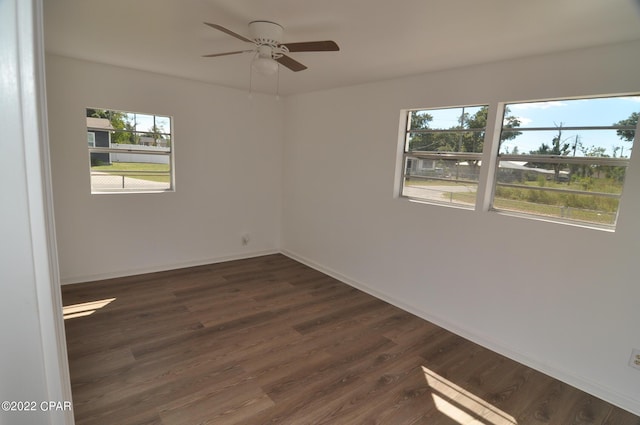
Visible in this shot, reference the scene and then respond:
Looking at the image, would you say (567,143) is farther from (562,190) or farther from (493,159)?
(493,159)

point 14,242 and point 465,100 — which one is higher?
point 465,100

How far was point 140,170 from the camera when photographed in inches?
161

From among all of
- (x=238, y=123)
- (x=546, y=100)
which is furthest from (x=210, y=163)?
(x=546, y=100)

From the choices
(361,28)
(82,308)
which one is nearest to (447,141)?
(361,28)

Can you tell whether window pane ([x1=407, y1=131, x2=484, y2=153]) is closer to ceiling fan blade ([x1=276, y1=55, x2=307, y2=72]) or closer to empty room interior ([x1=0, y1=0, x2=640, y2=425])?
empty room interior ([x1=0, y1=0, x2=640, y2=425])

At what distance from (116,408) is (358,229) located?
9.49 ft

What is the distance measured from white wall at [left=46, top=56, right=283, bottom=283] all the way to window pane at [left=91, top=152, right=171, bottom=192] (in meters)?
0.14

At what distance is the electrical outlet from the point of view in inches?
85.4

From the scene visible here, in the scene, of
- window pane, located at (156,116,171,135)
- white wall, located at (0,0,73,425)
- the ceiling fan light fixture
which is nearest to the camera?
white wall, located at (0,0,73,425)

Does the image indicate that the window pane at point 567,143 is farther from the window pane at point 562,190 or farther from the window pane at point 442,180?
the window pane at point 442,180

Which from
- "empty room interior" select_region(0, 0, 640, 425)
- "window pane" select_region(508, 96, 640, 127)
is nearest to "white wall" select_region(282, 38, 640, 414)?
"empty room interior" select_region(0, 0, 640, 425)

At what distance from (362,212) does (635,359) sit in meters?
2.62

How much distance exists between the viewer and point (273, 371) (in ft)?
8.00

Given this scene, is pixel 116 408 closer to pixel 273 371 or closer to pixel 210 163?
pixel 273 371
